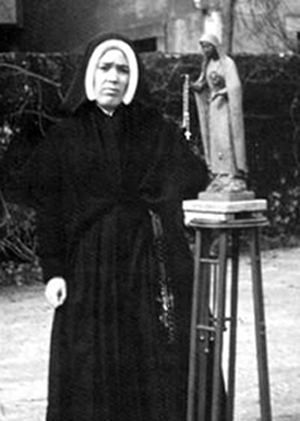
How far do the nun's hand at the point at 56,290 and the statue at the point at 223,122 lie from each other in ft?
2.45

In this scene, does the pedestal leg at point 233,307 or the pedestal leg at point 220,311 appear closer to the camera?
the pedestal leg at point 220,311

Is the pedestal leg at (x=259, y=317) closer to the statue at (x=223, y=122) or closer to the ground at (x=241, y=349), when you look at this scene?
the statue at (x=223, y=122)

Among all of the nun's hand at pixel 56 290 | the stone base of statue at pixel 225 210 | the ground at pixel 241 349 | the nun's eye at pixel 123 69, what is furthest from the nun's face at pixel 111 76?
the ground at pixel 241 349

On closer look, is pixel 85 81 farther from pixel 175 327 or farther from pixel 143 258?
pixel 175 327

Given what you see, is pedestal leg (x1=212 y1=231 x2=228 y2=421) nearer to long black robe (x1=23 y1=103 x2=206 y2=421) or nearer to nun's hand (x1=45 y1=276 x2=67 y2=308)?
long black robe (x1=23 y1=103 x2=206 y2=421)

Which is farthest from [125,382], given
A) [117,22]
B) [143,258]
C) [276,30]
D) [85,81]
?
[117,22]

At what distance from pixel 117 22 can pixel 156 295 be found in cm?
1212

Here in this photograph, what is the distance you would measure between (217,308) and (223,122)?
0.66 m

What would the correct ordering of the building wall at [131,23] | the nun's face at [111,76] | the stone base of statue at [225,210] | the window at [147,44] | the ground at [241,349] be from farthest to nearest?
1. the window at [147,44]
2. the building wall at [131,23]
3. the ground at [241,349]
4. the nun's face at [111,76]
5. the stone base of statue at [225,210]

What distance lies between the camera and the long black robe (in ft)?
15.1

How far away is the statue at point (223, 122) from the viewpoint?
421 centimetres

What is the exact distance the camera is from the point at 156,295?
468 centimetres

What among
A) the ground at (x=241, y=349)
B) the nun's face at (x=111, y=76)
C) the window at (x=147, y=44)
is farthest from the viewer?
the window at (x=147, y=44)

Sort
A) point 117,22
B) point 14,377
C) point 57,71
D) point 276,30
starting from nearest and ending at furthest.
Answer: point 14,377
point 57,71
point 276,30
point 117,22
